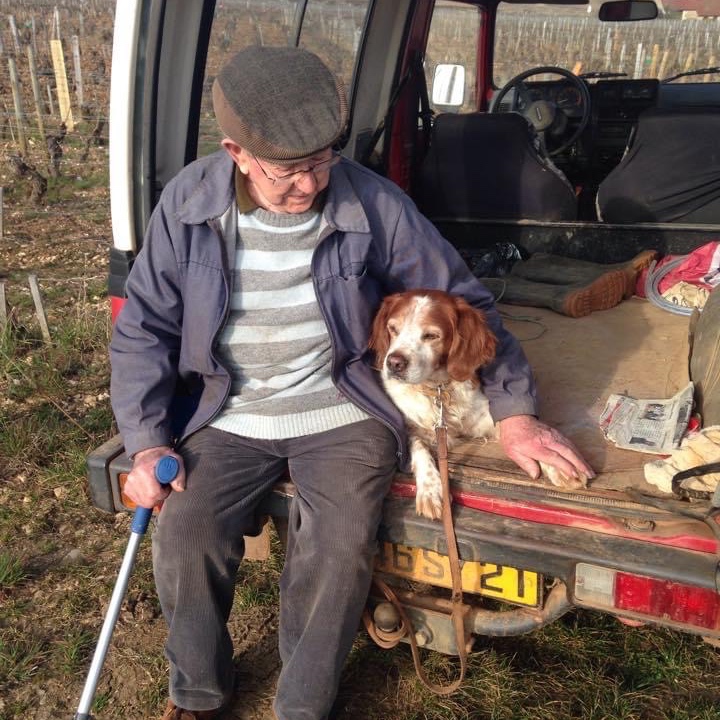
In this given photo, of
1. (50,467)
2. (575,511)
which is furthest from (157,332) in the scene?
(50,467)

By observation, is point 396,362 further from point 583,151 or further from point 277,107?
point 583,151

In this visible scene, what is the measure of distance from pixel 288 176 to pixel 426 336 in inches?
24.9

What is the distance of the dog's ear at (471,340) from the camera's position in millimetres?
2459

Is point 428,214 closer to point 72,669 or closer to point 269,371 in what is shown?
point 269,371

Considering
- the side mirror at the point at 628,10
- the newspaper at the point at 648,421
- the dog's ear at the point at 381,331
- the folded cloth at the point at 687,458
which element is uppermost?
the side mirror at the point at 628,10

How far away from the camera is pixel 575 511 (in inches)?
79.4

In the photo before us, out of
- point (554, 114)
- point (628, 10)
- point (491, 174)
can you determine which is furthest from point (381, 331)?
point (628, 10)

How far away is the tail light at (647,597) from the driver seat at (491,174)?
2803mm

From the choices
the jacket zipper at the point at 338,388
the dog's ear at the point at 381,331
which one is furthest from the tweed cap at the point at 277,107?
the dog's ear at the point at 381,331

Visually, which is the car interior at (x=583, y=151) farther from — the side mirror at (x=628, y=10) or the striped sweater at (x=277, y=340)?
the striped sweater at (x=277, y=340)

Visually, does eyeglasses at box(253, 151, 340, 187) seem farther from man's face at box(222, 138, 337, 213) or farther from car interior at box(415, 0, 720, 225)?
car interior at box(415, 0, 720, 225)

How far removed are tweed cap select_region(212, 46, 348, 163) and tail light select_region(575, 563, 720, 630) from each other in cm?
127

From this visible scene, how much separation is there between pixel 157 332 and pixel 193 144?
67cm

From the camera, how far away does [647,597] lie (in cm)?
191
